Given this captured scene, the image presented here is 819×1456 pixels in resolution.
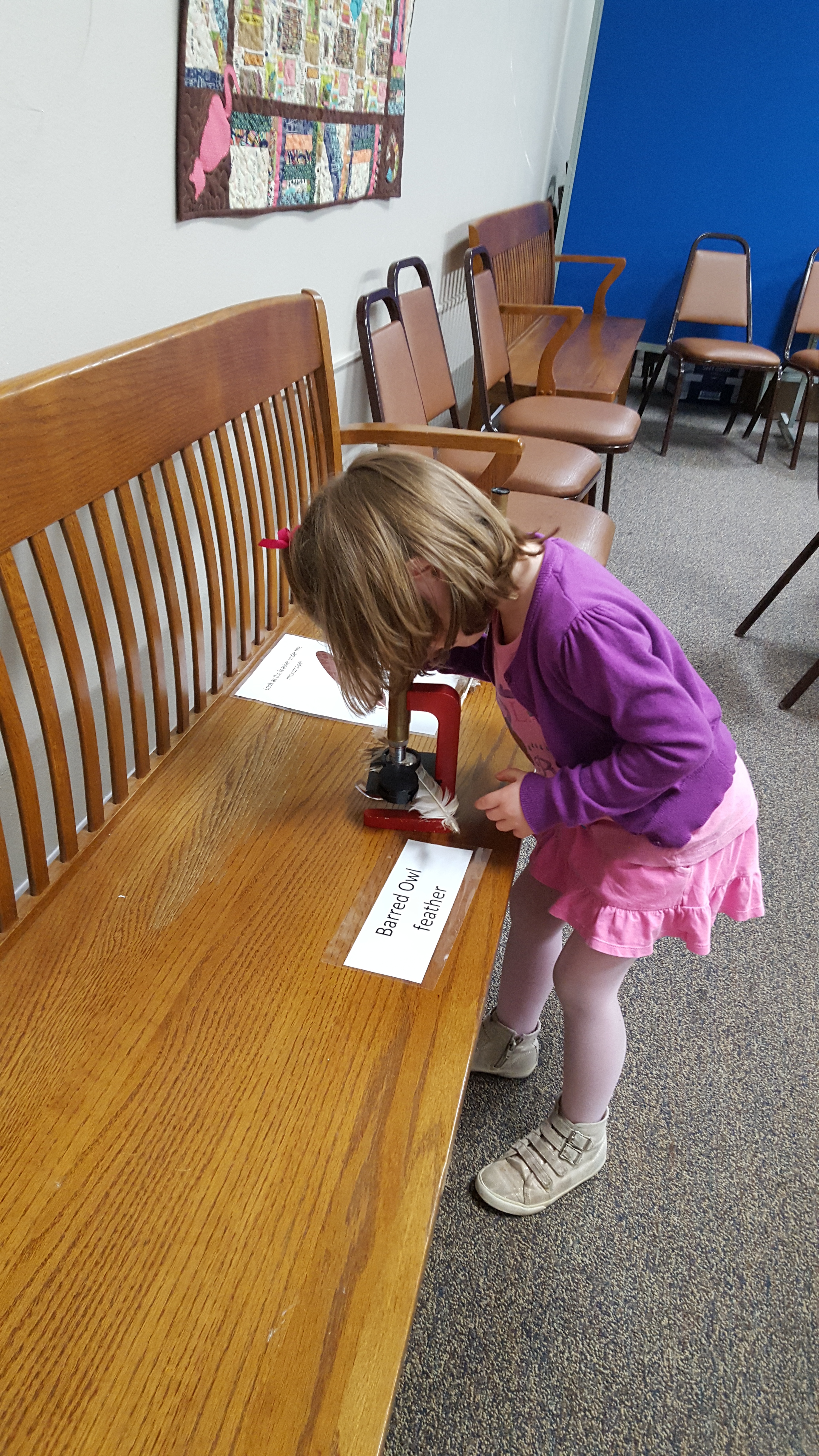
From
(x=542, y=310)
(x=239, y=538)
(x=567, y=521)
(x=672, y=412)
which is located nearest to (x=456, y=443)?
(x=567, y=521)

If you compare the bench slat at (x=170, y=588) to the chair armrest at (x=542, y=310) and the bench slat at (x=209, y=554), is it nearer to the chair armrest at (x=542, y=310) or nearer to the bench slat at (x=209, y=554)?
the bench slat at (x=209, y=554)

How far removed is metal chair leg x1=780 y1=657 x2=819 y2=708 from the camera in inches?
91.6

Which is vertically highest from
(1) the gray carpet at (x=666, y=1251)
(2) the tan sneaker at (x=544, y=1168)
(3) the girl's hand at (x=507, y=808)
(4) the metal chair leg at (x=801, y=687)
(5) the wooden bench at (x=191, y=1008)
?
(3) the girl's hand at (x=507, y=808)

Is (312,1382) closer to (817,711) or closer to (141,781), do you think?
(141,781)

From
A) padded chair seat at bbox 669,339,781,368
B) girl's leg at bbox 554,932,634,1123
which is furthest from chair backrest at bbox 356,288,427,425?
padded chair seat at bbox 669,339,781,368

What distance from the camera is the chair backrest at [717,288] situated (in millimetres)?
4523

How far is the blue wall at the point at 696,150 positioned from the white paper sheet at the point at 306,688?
435 cm

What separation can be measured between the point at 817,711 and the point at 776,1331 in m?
1.68

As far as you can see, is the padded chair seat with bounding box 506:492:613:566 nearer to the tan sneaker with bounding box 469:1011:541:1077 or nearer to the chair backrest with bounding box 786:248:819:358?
the tan sneaker with bounding box 469:1011:541:1077

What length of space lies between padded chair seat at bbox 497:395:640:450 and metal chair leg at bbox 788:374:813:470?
1.72 m

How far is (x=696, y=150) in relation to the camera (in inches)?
178

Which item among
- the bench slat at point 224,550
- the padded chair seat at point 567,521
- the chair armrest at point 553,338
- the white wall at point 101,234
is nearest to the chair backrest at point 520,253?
the chair armrest at point 553,338

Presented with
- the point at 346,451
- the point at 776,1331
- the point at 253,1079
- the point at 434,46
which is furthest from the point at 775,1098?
the point at 434,46

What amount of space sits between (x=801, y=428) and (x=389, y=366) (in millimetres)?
2853
